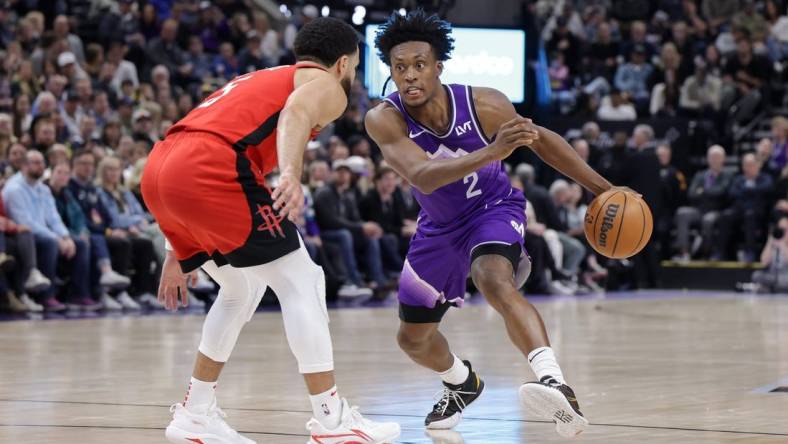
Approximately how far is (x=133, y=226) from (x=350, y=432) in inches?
351

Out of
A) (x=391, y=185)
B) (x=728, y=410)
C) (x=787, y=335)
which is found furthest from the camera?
(x=391, y=185)

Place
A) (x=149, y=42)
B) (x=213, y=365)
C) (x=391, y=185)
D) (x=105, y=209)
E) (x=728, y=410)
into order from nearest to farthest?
(x=213, y=365) < (x=728, y=410) < (x=105, y=209) < (x=391, y=185) < (x=149, y=42)

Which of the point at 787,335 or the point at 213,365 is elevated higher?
the point at 213,365

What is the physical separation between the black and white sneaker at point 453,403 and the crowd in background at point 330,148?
7.01 meters

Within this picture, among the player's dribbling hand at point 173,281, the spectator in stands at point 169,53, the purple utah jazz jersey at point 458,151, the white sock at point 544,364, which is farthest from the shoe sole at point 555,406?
the spectator in stands at point 169,53

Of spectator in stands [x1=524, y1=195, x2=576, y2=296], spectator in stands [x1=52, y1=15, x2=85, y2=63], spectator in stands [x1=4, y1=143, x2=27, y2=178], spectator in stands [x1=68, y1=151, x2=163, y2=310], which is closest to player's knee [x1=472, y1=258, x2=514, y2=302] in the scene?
spectator in stands [x1=4, y1=143, x2=27, y2=178]

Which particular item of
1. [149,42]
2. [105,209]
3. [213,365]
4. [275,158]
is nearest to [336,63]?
[275,158]

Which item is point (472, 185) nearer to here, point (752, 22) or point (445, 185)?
point (445, 185)

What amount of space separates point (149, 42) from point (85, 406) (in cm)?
1214

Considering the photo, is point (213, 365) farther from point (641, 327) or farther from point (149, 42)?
point (149, 42)

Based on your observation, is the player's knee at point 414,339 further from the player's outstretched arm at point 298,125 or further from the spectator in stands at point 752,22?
the spectator in stands at point 752,22

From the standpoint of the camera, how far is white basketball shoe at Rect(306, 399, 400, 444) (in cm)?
482

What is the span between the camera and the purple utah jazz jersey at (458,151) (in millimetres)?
5977

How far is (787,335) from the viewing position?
10641mm
